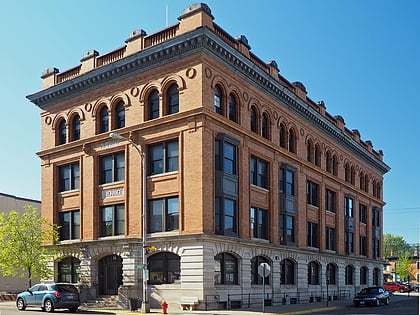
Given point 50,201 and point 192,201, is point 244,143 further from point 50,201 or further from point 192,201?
point 50,201

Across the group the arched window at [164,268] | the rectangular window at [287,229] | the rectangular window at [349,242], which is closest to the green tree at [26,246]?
the arched window at [164,268]

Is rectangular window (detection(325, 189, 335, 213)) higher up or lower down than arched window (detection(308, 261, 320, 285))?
higher up

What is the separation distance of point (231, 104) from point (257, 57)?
5.24 m

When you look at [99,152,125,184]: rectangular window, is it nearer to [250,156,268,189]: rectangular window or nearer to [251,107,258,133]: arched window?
[250,156,268,189]: rectangular window

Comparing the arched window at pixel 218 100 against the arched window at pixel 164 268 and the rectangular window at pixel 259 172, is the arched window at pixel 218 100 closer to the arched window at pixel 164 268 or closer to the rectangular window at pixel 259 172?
the rectangular window at pixel 259 172

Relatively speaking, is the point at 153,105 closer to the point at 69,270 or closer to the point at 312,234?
the point at 69,270

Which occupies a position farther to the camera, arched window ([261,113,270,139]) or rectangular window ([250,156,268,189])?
arched window ([261,113,270,139])

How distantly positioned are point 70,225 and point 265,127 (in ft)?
52.5

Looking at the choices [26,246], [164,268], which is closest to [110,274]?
[164,268]

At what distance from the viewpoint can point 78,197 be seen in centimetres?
3838

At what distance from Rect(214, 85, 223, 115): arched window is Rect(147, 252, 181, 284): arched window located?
9494 mm

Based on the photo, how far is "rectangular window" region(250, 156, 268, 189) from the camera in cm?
3734

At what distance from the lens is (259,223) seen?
37594mm

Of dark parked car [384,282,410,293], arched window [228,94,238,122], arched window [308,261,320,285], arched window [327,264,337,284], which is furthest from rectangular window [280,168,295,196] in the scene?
dark parked car [384,282,410,293]
